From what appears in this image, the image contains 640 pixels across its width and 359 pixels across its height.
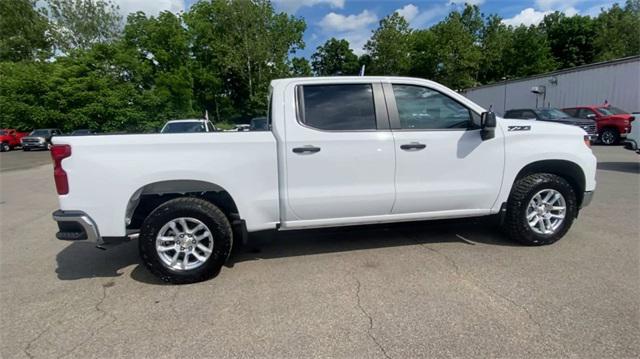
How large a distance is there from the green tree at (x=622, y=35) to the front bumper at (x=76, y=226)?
4658 centimetres

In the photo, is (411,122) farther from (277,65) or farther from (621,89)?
(277,65)

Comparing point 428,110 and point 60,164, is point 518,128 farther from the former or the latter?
point 60,164

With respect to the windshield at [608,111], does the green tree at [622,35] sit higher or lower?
higher

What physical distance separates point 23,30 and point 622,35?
6529 cm

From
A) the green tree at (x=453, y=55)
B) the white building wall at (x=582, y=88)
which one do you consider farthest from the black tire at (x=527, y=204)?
the green tree at (x=453, y=55)

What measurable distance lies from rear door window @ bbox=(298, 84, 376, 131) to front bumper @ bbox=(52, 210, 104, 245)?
7.29 feet

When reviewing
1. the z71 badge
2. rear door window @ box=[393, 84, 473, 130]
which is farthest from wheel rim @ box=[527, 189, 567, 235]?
rear door window @ box=[393, 84, 473, 130]

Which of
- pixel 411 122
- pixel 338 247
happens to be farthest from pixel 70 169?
pixel 411 122

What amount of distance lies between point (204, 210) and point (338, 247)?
170cm

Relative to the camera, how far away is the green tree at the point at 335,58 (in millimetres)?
66562

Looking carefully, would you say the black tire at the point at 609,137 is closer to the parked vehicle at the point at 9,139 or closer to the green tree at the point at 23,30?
the parked vehicle at the point at 9,139

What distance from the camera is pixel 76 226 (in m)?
3.22

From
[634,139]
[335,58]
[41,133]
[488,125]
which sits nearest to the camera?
[488,125]

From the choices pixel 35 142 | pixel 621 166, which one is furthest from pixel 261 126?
pixel 35 142
